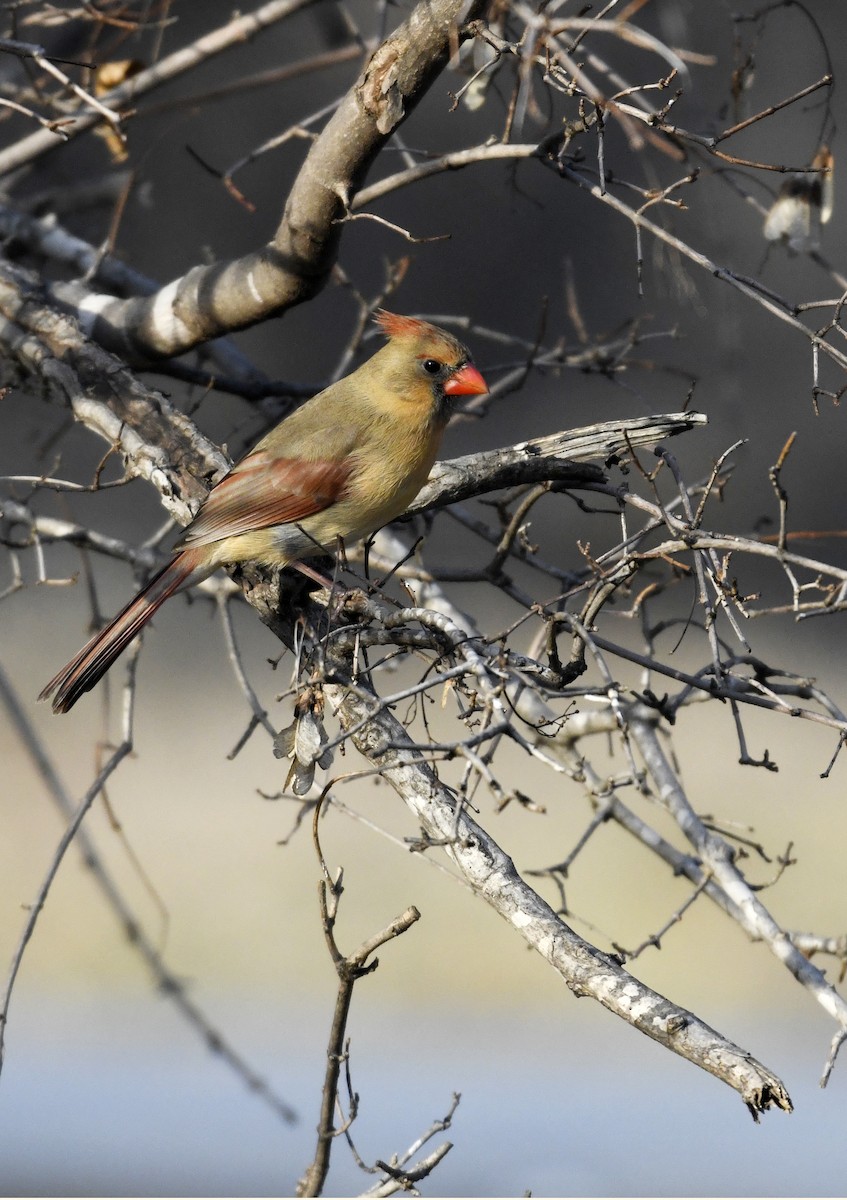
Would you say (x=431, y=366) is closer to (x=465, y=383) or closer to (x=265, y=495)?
(x=465, y=383)

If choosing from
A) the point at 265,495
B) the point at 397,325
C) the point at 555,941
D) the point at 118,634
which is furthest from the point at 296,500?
the point at 555,941

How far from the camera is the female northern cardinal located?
2.98 meters

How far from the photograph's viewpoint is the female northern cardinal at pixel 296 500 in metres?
2.98

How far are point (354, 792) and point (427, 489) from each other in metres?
4.21

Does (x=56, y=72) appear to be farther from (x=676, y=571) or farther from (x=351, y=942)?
(x=351, y=942)

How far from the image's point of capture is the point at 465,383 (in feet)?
10.9

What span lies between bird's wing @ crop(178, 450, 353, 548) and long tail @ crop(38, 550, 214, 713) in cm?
11

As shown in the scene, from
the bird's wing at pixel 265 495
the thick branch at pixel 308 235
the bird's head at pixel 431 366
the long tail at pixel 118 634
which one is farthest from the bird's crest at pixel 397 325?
the long tail at pixel 118 634

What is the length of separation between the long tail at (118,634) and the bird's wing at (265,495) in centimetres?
Answer: 11

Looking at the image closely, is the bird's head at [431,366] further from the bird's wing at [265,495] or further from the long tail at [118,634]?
the long tail at [118,634]

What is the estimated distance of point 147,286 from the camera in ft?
12.8

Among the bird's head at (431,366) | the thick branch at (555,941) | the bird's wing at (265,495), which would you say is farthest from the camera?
the bird's head at (431,366)

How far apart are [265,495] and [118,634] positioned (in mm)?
458

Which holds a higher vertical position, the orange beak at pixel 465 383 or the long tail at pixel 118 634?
the orange beak at pixel 465 383
